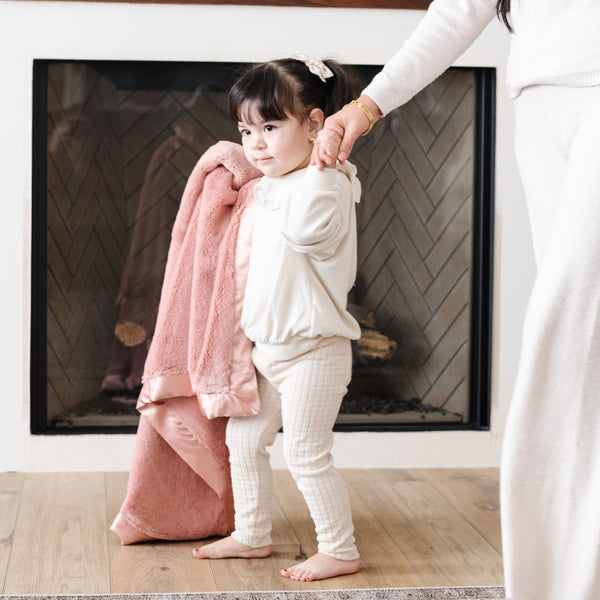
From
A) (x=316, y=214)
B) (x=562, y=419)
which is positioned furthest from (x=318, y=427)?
(x=562, y=419)

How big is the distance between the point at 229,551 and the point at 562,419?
2.54 feet

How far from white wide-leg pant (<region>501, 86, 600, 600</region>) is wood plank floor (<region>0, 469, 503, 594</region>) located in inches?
19.1

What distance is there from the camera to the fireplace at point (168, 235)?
2.18m

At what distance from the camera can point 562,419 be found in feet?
3.16

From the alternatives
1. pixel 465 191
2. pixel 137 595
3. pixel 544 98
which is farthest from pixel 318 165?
pixel 465 191

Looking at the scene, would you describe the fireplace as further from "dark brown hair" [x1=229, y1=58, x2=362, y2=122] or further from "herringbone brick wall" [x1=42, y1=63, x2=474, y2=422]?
"dark brown hair" [x1=229, y1=58, x2=362, y2=122]

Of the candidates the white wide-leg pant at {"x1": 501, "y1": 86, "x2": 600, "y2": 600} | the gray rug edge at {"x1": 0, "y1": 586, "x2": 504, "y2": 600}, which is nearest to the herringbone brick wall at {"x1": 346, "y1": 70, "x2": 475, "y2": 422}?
the gray rug edge at {"x1": 0, "y1": 586, "x2": 504, "y2": 600}

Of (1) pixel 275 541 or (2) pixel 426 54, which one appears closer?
(2) pixel 426 54

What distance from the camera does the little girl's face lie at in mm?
1476

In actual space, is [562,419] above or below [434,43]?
below

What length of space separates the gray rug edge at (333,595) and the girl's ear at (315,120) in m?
0.73

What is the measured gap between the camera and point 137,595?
135 centimetres

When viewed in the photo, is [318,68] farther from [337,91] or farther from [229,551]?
[229,551]

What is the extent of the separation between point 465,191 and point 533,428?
4.52ft
